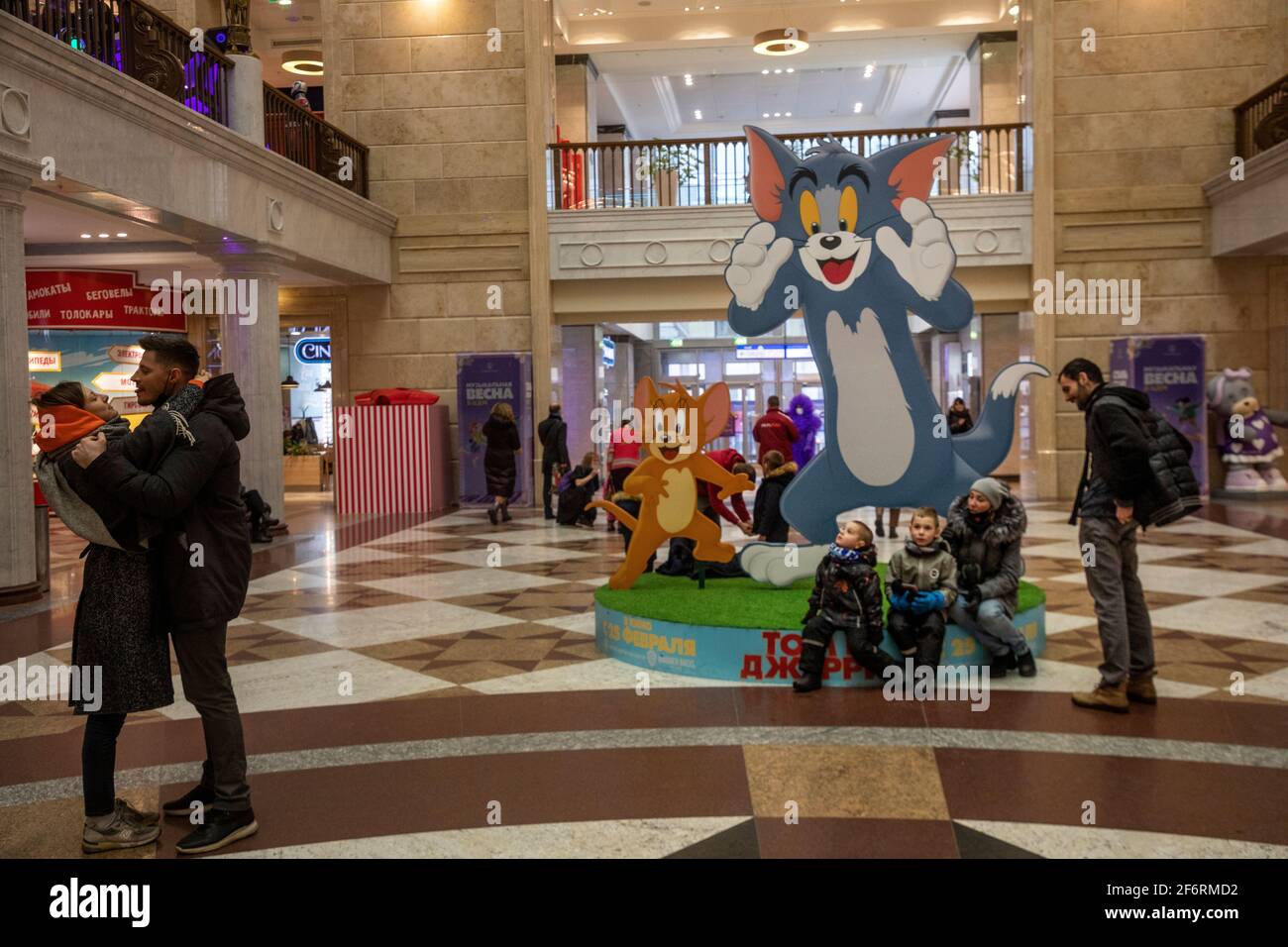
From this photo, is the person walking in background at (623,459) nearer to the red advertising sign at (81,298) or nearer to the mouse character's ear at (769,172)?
the mouse character's ear at (769,172)

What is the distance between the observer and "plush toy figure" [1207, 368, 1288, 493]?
15.0 metres

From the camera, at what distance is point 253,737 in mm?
4738

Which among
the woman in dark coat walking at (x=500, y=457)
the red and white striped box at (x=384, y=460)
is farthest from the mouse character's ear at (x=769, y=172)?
the red and white striped box at (x=384, y=460)

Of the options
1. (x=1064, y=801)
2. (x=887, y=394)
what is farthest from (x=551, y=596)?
(x=1064, y=801)

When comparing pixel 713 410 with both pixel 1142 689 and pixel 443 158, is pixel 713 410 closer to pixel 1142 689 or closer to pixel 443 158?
pixel 1142 689

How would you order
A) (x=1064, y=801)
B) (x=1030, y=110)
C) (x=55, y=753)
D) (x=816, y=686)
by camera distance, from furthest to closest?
(x=1030, y=110)
(x=816, y=686)
(x=55, y=753)
(x=1064, y=801)

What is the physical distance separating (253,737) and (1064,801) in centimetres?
312

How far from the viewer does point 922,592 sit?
17.9 feet

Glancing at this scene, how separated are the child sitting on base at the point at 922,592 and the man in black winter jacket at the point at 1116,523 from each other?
2.24 feet

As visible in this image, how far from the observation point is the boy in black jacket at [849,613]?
17.5 feet

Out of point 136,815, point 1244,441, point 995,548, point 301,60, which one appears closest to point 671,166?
point 301,60

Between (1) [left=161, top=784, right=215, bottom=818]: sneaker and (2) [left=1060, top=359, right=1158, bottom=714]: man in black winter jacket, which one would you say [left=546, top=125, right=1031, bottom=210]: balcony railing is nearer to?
(2) [left=1060, top=359, right=1158, bottom=714]: man in black winter jacket

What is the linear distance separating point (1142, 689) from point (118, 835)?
4038mm
